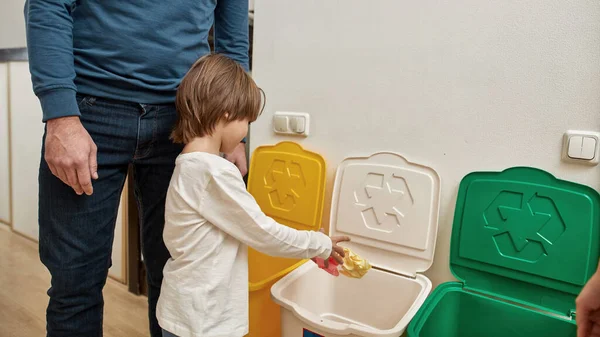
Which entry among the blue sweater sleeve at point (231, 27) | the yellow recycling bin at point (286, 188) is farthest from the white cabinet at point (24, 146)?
the blue sweater sleeve at point (231, 27)

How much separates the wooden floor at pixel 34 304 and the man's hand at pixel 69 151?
1014 mm

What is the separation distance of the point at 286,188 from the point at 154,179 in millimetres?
562

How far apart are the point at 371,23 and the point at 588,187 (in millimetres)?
752

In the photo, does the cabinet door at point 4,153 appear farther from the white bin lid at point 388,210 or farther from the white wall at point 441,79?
the white bin lid at point 388,210

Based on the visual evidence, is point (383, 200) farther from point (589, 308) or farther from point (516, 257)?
point (589, 308)

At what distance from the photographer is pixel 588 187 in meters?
0.98

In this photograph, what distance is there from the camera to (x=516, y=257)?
1.05 metres

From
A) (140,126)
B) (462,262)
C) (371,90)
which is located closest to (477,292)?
(462,262)

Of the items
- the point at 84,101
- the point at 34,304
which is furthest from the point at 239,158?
the point at 34,304

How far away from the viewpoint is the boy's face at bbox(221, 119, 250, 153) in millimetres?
929

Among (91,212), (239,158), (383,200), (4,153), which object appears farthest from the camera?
(4,153)

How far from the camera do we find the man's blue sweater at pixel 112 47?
739 millimetres

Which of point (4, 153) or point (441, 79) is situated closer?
point (441, 79)

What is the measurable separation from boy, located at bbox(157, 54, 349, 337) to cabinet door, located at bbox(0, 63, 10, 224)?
2.40 m
